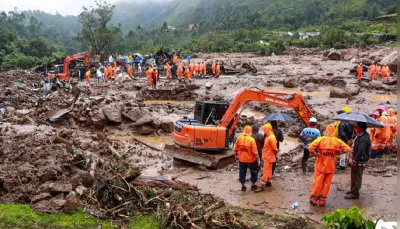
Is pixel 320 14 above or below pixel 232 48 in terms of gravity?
above

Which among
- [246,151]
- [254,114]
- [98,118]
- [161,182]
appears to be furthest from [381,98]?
[161,182]

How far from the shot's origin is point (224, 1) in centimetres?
14825

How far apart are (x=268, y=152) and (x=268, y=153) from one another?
0.02 meters

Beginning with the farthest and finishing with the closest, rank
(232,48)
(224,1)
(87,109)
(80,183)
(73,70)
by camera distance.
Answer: (224,1), (232,48), (73,70), (87,109), (80,183)

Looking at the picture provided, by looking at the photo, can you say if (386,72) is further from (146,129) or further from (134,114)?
(146,129)

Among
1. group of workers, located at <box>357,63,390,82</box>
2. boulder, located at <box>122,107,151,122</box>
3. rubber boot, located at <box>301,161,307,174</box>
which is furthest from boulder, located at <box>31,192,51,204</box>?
group of workers, located at <box>357,63,390,82</box>

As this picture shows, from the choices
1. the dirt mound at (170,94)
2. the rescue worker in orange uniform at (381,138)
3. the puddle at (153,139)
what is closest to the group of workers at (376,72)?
the dirt mound at (170,94)

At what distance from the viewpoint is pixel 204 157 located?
38.9ft

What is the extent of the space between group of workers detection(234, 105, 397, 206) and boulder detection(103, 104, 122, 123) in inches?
332

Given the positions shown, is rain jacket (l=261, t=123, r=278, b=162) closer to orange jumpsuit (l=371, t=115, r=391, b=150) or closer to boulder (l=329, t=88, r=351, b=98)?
orange jumpsuit (l=371, t=115, r=391, b=150)

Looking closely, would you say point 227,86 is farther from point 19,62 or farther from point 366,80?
point 19,62

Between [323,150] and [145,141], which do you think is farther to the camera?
[145,141]

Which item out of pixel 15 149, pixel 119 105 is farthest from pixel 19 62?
pixel 15 149

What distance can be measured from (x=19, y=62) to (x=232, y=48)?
1130 inches
